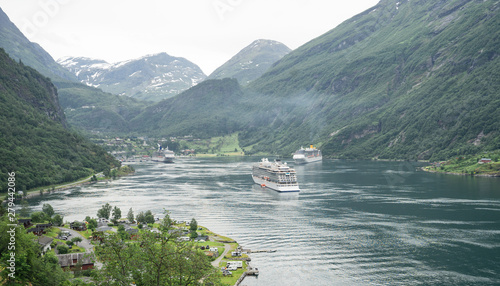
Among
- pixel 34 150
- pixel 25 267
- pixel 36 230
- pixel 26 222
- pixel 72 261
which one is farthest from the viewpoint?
pixel 34 150

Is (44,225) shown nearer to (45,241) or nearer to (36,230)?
(36,230)

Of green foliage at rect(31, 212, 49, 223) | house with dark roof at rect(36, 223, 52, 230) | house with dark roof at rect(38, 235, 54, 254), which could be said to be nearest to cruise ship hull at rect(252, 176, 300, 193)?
green foliage at rect(31, 212, 49, 223)

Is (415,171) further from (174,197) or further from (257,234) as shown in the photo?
(257,234)

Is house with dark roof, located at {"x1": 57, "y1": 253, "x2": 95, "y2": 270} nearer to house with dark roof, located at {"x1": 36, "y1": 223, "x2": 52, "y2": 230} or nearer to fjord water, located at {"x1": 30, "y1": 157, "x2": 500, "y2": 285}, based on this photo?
house with dark roof, located at {"x1": 36, "y1": 223, "x2": 52, "y2": 230}

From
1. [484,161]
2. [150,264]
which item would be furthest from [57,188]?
[484,161]

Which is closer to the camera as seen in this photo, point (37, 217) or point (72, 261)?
point (72, 261)

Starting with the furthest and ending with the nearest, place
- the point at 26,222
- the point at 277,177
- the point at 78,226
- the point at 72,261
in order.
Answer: the point at 277,177, the point at 78,226, the point at 26,222, the point at 72,261

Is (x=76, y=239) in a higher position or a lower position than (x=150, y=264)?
lower
